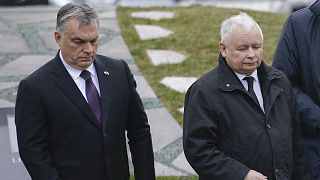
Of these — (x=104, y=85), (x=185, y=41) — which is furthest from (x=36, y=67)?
(x=104, y=85)

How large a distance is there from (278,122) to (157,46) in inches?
200

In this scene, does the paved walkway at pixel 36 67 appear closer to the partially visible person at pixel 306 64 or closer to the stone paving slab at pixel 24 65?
the stone paving slab at pixel 24 65

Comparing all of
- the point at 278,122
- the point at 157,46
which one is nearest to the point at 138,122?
the point at 278,122

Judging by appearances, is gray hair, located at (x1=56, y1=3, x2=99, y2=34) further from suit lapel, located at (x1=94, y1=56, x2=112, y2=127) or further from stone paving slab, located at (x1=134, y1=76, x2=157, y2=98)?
stone paving slab, located at (x1=134, y1=76, x2=157, y2=98)

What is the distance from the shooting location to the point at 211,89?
335 centimetres

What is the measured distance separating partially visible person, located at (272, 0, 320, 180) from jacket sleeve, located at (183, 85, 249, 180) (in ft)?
2.15

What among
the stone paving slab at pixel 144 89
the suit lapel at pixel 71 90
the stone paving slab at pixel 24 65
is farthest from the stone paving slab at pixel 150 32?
the suit lapel at pixel 71 90

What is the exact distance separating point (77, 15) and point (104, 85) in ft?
1.34

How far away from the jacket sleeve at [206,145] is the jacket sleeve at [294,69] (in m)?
0.64

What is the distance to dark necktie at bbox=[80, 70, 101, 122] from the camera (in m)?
3.32

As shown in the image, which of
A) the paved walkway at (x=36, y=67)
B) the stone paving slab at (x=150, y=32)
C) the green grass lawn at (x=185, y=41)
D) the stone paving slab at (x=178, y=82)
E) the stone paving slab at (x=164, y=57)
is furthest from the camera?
the stone paving slab at (x=150, y=32)

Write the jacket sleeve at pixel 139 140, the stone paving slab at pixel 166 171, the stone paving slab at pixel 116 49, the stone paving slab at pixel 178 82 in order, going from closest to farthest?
the jacket sleeve at pixel 139 140, the stone paving slab at pixel 166 171, the stone paving slab at pixel 178 82, the stone paving slab at pixel 116 49

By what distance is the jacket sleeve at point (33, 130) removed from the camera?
10.5ft

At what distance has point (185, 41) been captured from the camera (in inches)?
336
